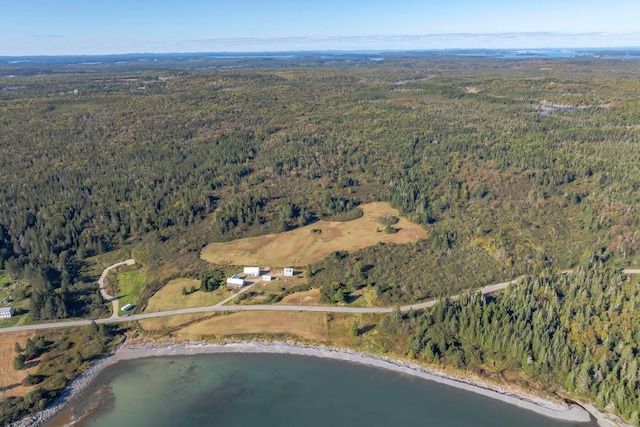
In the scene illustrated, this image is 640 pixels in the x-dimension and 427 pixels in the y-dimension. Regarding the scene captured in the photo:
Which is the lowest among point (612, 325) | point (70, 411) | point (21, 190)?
point (70, 411)

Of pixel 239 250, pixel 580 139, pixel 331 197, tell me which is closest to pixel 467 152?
pixel 580 139

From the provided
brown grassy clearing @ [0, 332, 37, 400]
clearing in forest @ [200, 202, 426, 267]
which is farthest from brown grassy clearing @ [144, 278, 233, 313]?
brown grassy clearing @ [0, 332, 37, 400]

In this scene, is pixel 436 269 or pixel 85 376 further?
pixel 436 269

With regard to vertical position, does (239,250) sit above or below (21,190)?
below

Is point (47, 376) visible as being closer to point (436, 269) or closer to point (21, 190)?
point (436, 269)

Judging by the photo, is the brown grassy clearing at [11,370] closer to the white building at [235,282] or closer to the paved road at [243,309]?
the paved road at [243,309]

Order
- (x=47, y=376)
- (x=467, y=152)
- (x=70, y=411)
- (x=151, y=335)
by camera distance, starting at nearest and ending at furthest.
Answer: (x=70, y=411)
(x=47, y=376)
(x=151, y=335)
(x=467, y=152)

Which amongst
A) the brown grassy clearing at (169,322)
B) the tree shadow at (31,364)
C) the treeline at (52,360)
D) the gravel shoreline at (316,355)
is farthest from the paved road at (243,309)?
the tree shadow at (31,364)

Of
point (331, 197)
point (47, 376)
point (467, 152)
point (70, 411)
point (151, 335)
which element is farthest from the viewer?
point (467, 152)
